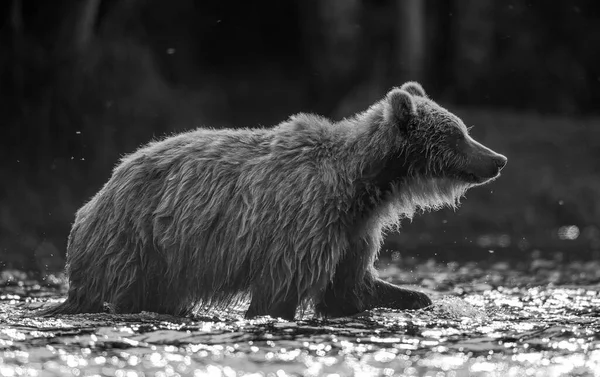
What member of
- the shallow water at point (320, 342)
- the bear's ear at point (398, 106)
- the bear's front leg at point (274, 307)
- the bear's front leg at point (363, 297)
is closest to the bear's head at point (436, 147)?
the bear's ear at point (398, 106)

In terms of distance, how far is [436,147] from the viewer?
27.0 feet

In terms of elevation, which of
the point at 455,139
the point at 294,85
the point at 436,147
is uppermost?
the point at 294,85

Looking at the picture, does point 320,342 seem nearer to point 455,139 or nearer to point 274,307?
point 274,307

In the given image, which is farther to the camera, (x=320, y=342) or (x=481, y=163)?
(x=481, y=163)

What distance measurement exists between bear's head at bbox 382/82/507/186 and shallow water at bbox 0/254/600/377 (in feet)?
3.62

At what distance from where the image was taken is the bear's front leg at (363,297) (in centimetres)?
827

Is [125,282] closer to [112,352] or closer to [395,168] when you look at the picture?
[112,352]

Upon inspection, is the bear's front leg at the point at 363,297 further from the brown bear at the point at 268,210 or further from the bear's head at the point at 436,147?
the bear's head at the point at 436,147

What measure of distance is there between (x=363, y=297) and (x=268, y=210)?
3.58 feet

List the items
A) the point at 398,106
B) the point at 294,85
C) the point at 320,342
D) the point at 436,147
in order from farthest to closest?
the point at 294,85
the point at 436,147
the point at 398,106
the point at 320,342

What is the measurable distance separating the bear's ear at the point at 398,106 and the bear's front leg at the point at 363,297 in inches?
49.3

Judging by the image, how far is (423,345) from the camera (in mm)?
7203

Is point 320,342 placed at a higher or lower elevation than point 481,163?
lower

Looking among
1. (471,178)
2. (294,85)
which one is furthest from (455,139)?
(294,85)
